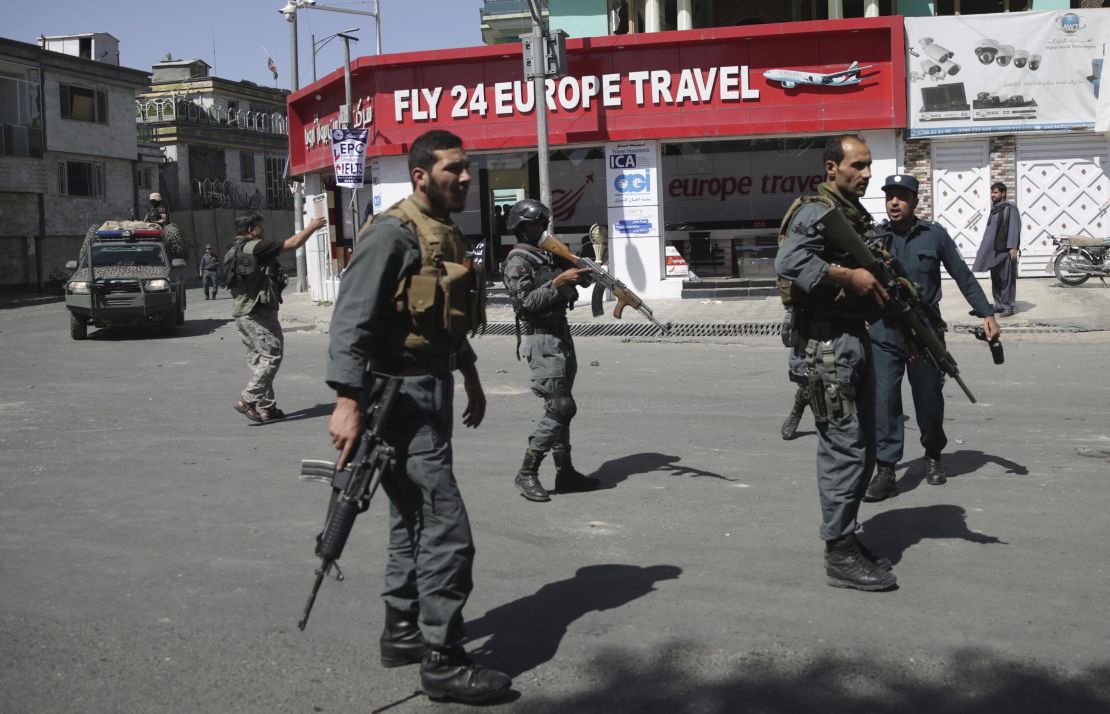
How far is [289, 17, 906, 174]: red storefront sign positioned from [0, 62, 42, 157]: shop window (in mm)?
20985

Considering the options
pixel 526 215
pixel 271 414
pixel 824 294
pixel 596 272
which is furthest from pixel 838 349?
pixel 271 414

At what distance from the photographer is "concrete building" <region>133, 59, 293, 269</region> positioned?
47.8 meters

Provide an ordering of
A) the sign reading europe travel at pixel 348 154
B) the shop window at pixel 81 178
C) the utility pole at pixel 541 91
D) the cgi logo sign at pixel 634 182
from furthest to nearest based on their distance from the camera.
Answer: the shop window at pixel 81 178 < the cgi logo sign at pixel 634 182 < the sign reading europe travel at pixel 348 154 < the utility pole at pixel 541 91

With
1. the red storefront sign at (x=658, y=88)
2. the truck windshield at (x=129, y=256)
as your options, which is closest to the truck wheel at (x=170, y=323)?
the truck windshield at (x=129, y=256)

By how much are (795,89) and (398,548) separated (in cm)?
1738

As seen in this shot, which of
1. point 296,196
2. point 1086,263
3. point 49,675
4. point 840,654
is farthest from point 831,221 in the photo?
point 296,196

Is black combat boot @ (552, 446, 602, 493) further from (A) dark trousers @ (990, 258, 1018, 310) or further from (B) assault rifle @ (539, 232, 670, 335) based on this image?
(A) dark trousers @ (990, 258, 1018, 310)

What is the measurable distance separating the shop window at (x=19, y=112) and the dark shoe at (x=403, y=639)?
125 ft

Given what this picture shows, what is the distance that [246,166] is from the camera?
5338cm

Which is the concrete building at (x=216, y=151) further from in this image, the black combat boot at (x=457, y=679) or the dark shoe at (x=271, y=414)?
the black combat boot at (x=457, y=679)

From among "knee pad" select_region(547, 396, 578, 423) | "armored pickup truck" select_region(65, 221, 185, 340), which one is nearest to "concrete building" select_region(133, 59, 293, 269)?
"armored pickup truck" select_region(65, 221, 185, 340)

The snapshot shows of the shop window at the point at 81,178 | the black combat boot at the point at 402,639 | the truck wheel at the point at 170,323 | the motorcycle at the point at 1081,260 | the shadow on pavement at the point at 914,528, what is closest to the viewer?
the black combat boot at the point at 402,639

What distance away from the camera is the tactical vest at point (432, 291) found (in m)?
3.90

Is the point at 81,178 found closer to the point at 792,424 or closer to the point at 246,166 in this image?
the point at 246,166
